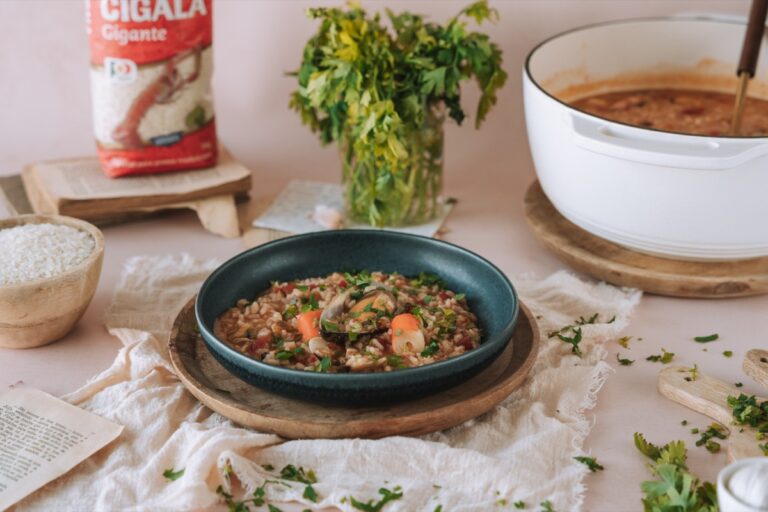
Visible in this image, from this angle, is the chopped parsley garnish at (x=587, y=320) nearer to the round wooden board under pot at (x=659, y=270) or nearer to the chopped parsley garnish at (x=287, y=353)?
the round wooden board under pot at (x=659, y=270)

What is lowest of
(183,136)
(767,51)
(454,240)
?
(454,240)

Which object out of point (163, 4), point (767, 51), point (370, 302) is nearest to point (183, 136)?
point (163, 4)

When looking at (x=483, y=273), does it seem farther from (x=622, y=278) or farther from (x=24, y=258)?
(x=24, y=258)

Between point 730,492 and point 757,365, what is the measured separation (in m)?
0.37

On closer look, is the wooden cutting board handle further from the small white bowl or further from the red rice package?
the red rice package

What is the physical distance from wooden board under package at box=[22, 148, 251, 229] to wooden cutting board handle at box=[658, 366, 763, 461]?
0.85m

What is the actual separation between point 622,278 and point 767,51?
60cm

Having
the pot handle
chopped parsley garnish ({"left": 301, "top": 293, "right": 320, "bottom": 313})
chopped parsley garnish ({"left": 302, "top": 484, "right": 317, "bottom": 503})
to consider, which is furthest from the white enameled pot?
chopped parsley garnish ({"left": 302, "top": 484, "right": 317, "bottom": 503})

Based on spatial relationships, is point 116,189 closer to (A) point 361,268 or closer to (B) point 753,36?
(A) point 361,268

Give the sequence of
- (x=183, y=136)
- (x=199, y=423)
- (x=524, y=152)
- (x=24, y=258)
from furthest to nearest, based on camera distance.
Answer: (x=524, y=152)
(x=183, y=136)
(x=24, y=258)
(x=199, y=423)

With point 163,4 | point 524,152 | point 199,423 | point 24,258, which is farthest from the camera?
point 524,152

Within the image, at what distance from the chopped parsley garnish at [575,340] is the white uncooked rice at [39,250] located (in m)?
0.69

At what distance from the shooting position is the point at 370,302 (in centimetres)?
133

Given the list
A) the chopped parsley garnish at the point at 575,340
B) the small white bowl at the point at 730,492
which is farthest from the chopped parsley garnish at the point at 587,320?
the small white bowl at the point at 730,492
